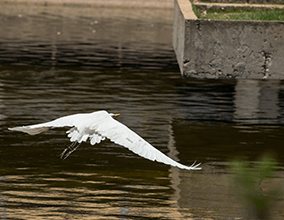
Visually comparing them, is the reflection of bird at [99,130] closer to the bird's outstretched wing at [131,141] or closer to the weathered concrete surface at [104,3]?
the bird's outstretched wing at [131,141]

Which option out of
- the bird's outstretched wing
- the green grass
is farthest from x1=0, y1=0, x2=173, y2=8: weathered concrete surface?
the bird's outstretched wing

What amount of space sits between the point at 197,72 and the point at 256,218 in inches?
384

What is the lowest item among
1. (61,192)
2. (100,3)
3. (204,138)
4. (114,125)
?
(100,3)

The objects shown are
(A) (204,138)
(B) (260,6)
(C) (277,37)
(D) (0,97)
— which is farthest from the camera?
(B) (260,6)

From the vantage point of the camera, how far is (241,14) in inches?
765

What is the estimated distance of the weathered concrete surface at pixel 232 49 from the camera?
16.6 meters

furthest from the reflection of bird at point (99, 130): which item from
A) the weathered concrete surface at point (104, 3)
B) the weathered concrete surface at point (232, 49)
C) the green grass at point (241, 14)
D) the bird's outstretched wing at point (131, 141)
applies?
the weathered concrete surface at point (104, 3)

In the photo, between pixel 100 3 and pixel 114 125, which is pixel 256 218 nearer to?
pixel 114 125

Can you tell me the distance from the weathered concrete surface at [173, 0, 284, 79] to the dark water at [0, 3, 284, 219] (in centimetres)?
49

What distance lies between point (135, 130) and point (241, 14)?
29.1ft

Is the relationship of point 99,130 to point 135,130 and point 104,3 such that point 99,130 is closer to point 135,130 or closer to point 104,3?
point 135,130

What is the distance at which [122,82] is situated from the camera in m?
17.6

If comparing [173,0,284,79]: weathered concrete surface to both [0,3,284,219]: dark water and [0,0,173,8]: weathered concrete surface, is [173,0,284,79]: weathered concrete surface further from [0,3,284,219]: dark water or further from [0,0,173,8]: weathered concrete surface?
[0,0,173,8]: weathered concrete surface

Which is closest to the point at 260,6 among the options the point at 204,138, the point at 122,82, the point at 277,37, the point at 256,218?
the point at 277,37
